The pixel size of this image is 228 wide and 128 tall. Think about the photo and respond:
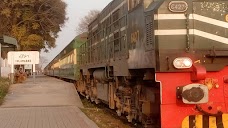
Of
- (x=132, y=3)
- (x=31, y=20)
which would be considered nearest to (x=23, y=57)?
(x=31, y=20)

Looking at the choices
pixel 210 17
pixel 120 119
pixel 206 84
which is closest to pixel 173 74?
pixel 206 84

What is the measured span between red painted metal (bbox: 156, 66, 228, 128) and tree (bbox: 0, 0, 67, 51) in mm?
38716

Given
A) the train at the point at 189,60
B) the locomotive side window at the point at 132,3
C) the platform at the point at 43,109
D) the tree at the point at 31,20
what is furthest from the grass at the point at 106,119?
the tree at the point at 31,20

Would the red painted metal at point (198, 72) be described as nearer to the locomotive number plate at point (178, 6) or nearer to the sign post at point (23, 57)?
the locomotive number plate at point (178, 6)

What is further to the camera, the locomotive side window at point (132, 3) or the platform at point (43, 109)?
the platform at point (43, 109)

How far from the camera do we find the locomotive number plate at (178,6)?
6988mm

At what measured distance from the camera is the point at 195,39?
23.1ft

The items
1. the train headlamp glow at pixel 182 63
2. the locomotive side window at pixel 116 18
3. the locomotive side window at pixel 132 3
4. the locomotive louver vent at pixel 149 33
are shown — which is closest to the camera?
the train headlamp glow at pixel 182 63

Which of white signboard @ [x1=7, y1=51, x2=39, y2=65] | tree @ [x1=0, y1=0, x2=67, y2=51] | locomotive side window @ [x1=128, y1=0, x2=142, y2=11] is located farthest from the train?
tree @ [x1=0, y1=0, x2=67, y2=51]

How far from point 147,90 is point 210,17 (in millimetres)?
1983

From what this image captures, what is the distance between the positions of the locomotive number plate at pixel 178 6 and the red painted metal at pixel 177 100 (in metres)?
1.13

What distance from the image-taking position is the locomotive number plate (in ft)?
22.9

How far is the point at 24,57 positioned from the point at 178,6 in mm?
22637

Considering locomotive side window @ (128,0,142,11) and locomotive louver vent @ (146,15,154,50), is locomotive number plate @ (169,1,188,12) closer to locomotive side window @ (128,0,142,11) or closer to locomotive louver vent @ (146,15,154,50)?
locomotive louver vent @ (146,15,154,50)
